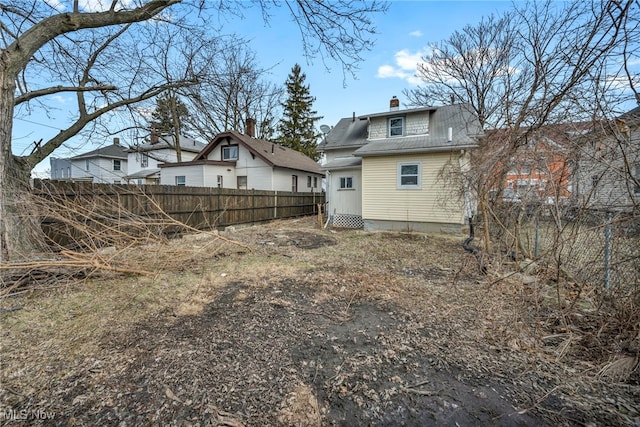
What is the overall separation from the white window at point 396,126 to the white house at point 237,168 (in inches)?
300

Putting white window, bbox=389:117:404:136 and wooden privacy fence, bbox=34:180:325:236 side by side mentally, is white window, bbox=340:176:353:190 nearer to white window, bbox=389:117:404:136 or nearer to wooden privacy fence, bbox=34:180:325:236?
white window, bbox=389:117:404:136

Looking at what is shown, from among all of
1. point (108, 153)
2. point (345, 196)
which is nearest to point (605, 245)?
point (345, 196)

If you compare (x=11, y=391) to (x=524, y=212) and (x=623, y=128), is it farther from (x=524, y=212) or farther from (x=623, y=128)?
(x=524, y=212)

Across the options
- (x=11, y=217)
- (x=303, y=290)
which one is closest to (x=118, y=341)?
(x=303, y=290)

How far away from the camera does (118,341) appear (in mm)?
2871

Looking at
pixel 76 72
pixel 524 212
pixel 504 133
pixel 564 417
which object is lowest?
pixel 564 417

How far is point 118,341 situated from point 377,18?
6470mm

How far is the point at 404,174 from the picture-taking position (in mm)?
10422

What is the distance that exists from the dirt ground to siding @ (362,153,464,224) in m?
5.28

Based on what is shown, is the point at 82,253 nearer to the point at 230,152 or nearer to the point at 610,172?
the point at 610,172

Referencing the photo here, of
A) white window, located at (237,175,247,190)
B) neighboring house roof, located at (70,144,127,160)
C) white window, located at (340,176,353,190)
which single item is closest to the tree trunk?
white window, located at (340,176,353,190)

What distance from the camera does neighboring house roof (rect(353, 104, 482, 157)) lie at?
376 inches

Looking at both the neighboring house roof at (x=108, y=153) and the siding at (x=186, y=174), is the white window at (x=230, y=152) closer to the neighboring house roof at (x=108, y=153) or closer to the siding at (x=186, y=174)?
the siding at (x=186, y=174)

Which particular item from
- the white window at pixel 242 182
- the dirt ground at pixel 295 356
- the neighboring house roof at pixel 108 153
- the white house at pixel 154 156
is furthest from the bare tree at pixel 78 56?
the neighboring house roof at pixel 108 153
